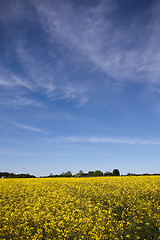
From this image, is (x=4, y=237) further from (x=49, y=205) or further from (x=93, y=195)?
(x=93, y=195)

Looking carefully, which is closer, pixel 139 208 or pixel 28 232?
pixel 28 232

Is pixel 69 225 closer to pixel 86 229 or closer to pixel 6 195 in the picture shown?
pixel 86 229

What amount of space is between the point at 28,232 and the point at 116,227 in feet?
13.4

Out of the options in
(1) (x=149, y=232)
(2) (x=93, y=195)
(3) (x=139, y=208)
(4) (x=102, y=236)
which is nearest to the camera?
(4) (x=102, y=236)

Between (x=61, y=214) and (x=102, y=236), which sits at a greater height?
(x=61, y=214)

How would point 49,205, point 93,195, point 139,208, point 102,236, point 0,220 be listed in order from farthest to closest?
point 93,195, point 49,205, point 139,208, point 0,220, point 102,236

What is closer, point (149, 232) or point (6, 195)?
point (149, 232)

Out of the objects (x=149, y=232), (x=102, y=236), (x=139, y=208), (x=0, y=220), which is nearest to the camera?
(x=102, y=236)

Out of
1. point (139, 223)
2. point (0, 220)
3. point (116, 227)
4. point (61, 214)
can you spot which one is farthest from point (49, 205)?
point (139, 223)

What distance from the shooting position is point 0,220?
927 cm

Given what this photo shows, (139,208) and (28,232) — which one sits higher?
(139,208)

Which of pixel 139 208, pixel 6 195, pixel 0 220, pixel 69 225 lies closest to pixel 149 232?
pixel 139 208

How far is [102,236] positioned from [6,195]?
981 cm

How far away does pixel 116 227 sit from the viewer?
859 cm
